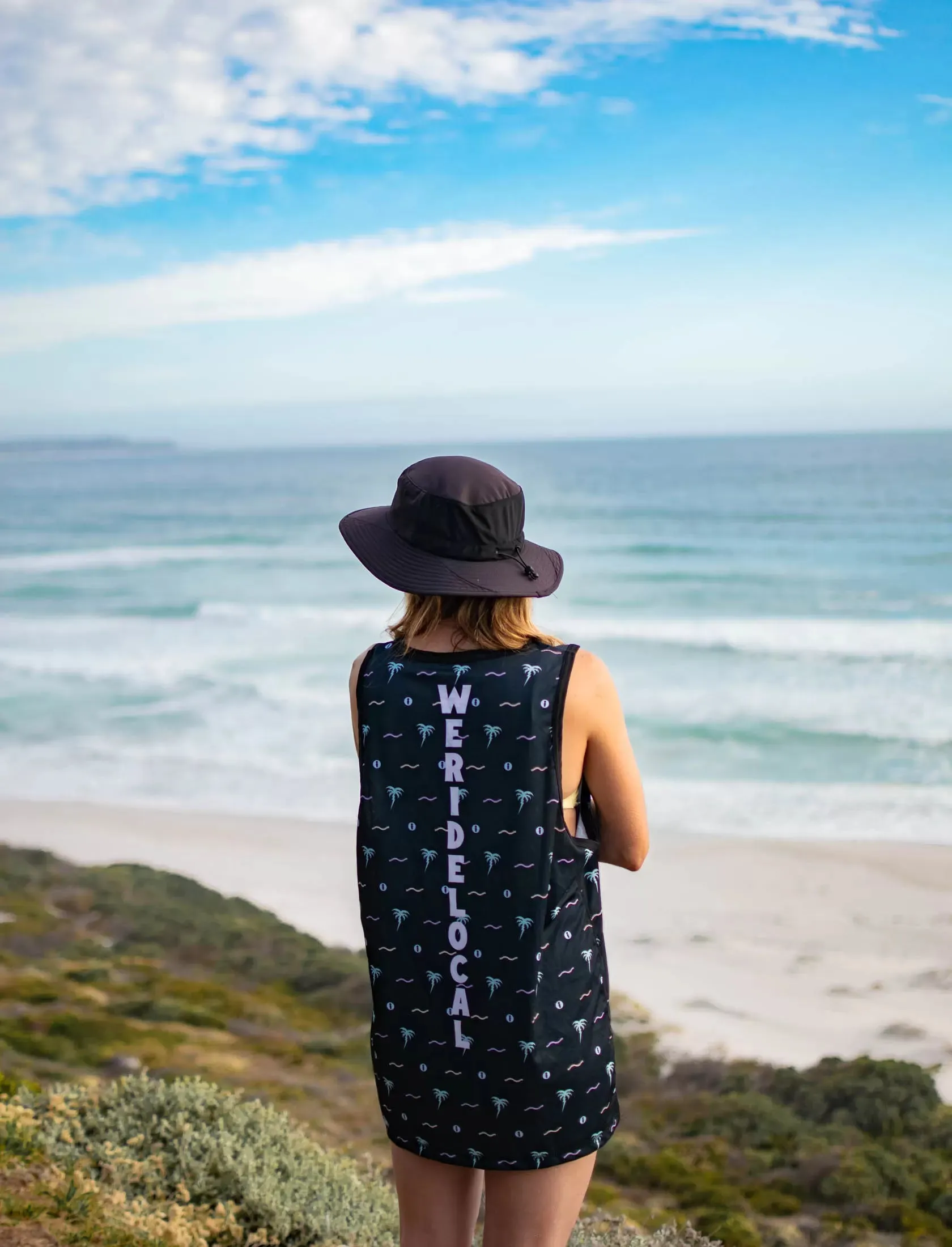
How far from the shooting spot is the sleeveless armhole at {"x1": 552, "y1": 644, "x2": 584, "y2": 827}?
178 cm

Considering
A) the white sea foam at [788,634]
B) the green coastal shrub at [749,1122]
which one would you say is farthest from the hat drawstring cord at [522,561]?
the white sea foam at [788,634]

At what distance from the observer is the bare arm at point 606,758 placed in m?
1.81

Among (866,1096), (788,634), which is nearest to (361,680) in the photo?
(866,1096)

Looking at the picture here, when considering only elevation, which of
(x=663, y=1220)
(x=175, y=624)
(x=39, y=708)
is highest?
(x=175, y=624)

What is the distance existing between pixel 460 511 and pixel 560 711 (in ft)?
1.27

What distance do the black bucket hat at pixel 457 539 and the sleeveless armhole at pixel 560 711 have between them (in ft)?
0.43

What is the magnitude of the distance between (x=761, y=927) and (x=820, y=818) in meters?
2.97

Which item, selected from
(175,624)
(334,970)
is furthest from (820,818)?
(175,624)

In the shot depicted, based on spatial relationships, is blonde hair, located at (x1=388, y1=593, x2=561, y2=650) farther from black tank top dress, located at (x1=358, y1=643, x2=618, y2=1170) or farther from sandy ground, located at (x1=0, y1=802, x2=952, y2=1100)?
sandy ground, located at (x1=0, y1=802, x2=952, y2=1100)

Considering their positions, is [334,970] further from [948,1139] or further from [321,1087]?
[948,1139]

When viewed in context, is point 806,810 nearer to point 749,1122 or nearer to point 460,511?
point 749,1122

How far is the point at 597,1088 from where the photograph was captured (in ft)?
6.33

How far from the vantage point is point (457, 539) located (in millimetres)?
1908

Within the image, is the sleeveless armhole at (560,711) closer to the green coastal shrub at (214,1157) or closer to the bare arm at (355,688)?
the bare arm at (355,688)
